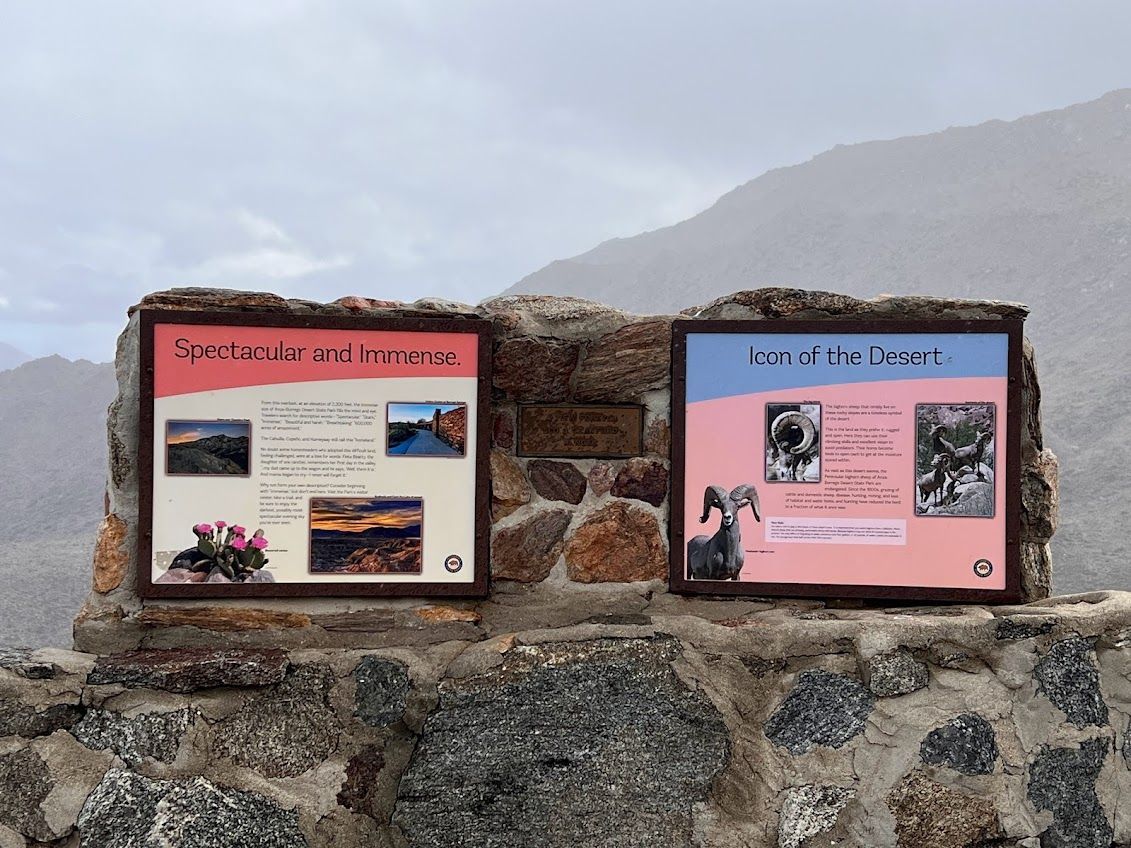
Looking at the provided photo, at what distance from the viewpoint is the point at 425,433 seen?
275cm

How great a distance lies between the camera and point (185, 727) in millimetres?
2486

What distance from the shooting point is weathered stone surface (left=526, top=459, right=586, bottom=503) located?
2799mm

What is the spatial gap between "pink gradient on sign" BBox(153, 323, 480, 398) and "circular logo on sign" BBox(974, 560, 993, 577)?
1709mm

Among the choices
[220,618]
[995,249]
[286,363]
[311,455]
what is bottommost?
[220,618]

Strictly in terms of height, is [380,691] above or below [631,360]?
below

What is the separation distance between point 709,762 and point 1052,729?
39.7 inches

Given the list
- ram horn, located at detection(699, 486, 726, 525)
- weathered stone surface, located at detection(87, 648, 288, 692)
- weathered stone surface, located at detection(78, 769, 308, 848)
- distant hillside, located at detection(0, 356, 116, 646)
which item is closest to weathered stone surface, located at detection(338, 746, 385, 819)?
weathered stone surface, located at detection(78, 769, 308, 848)

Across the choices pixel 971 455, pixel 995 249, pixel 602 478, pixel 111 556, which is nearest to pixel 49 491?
pixel 111 556

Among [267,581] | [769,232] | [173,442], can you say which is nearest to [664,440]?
[267,581]

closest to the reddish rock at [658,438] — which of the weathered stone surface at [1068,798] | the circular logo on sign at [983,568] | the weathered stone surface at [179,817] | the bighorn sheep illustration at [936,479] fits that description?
the bighorn sheep illustration at [936,479]

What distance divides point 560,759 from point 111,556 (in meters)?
1.52

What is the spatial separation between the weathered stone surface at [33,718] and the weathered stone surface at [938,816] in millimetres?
2367

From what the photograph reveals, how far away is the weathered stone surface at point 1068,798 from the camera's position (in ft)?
8.25

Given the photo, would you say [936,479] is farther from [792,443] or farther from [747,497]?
[747,497]
